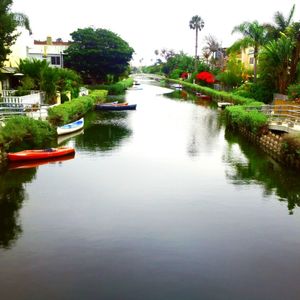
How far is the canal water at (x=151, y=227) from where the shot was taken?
13016 mm

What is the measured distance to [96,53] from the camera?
8469 centimetres

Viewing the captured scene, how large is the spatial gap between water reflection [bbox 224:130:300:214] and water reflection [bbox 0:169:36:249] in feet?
40.9

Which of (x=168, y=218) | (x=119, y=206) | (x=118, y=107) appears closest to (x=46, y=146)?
(x=119, y=206)

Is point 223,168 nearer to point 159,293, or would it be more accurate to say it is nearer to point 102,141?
point 102,141

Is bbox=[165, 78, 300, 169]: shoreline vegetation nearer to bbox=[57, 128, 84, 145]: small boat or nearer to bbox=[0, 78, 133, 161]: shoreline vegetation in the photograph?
bbox=[57, 128, 84, 145]: small boat

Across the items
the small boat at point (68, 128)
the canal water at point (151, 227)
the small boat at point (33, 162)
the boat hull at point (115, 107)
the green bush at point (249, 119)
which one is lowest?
the canal water at point (151, 227)

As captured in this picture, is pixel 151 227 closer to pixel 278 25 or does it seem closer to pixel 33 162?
pixel 33 162

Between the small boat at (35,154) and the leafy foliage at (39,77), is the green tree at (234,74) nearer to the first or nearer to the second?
the leafy foliage at (39,77)

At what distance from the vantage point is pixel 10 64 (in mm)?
49156

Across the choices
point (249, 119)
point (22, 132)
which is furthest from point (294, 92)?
point (22, 132)

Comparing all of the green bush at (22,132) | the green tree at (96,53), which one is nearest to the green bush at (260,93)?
the green bush at (22,132)

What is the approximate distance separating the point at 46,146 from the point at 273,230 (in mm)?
21411

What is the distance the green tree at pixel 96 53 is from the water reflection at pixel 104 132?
34007 mm

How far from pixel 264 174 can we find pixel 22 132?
666 inches
